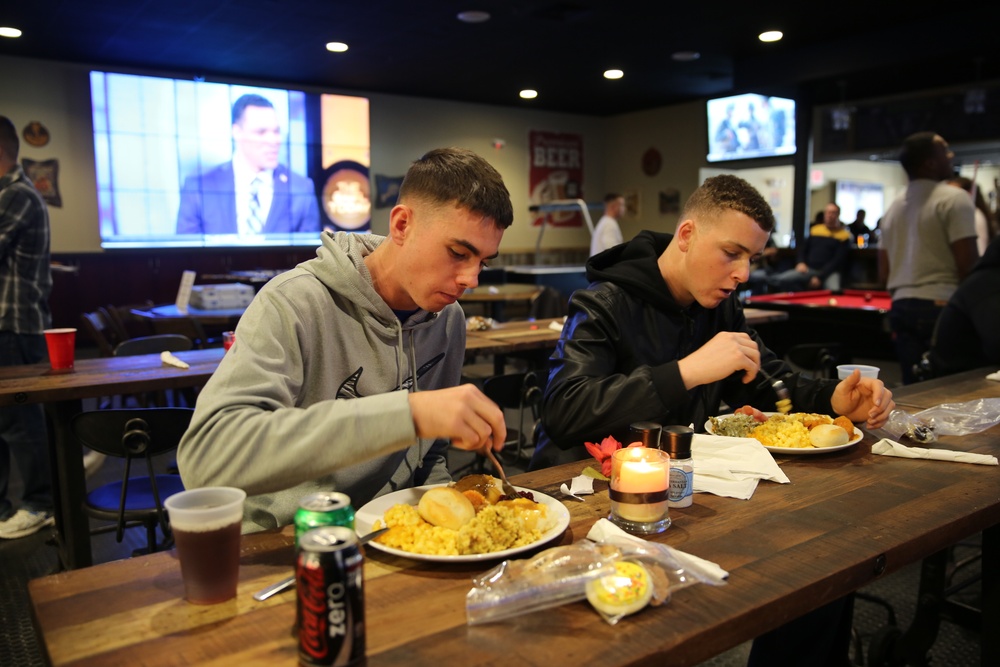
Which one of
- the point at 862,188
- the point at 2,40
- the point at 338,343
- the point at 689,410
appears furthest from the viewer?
the point at 862,188

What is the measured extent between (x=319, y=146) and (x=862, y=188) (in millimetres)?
10611

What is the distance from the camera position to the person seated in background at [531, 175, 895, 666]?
67.5 inches

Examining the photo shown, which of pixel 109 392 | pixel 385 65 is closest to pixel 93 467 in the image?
pixel 109 392

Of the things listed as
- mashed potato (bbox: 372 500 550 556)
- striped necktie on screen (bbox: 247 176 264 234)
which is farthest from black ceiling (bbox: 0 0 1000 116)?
mashed potato (bbox: 372 500 550 556)

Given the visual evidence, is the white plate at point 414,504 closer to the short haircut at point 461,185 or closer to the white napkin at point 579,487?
the white napkin at point 579,487

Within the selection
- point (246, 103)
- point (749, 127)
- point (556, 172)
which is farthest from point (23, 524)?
point (556, 172)

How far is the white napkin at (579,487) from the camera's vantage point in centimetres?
149

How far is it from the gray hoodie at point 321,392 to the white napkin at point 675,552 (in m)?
0.35

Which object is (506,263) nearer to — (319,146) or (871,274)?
(319,146)

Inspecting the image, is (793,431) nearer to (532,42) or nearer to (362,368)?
(362,368)

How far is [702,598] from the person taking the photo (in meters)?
1.05

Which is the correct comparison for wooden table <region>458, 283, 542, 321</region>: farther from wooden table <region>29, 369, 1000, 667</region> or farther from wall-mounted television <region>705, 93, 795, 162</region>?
wooden table <region>29, 369, 1000, 667</region>

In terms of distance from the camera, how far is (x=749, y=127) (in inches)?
384

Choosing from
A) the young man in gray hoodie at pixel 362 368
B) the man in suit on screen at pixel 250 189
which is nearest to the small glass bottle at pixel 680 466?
the young man in gray hoodie at pixel 362 368
